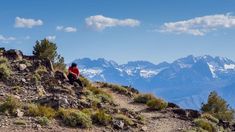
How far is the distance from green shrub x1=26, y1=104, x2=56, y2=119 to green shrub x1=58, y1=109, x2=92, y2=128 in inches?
22.3

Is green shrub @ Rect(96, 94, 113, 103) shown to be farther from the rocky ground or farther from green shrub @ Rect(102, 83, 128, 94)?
green shrub @ Rect(102, 83, 128, 94)

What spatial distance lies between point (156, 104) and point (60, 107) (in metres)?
13.2

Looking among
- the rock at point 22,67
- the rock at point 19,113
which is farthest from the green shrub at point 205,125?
the rock at point 22,67

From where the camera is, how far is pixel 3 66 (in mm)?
36312

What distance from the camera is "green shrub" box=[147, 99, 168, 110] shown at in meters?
38.4

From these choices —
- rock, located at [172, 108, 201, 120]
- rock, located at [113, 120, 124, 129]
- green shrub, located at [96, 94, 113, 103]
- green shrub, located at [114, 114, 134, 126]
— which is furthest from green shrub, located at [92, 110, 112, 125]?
rock, located at [172, 108, 201, 120]

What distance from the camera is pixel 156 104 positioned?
38.8m

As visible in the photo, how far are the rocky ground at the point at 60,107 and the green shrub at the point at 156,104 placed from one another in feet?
1.48

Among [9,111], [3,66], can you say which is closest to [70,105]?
[9,111]

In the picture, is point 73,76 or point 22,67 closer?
Result: point 73,76

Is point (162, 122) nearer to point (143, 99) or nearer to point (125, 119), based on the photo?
point (125, 119)

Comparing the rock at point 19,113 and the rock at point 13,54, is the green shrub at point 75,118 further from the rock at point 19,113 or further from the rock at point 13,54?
the rock at point 13,54

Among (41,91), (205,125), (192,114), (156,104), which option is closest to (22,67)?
(41,91)

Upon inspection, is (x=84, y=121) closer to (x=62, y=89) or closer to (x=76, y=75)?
(x=62, y=89)
